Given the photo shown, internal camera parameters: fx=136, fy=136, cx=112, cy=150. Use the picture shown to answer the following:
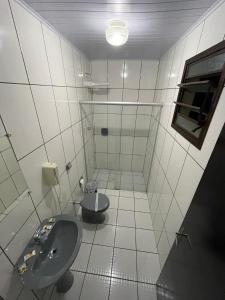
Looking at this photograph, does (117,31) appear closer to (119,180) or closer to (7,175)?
(7,175)

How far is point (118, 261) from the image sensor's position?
148 cm

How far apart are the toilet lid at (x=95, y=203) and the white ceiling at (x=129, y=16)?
184 centimetres

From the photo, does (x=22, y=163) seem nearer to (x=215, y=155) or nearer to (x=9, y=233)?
(x=9, y=233)

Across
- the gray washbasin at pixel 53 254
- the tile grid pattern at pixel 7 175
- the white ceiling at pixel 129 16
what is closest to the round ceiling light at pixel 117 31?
the white ceiling at pixel 129 16

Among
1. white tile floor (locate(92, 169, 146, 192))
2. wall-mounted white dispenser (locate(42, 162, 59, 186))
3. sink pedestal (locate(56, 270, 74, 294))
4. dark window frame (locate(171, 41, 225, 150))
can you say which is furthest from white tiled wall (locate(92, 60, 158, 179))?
sink pedestal (locate(56, 270, 74, 294))

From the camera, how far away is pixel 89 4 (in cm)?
80

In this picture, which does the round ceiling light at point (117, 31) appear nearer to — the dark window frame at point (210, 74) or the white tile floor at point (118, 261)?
the dark window frame at point (210, 74)

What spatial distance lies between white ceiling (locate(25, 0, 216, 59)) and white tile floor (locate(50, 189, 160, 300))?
2.14 m

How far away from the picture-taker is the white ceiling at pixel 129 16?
792mm

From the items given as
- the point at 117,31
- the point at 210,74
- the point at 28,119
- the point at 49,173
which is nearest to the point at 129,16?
the point at 117,31

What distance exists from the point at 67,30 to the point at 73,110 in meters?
0.72

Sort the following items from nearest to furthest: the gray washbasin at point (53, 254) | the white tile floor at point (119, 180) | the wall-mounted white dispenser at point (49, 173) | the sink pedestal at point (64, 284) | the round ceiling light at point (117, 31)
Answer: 1. the gray washbasin at point (53, 254)
2. the round ceiling light at point (117, 31)
3. the wall-mounted white dispenser at point (49, 173)
4. the sink pedestal at point (64, 284)
5. the white tile floor at point (119, 180)

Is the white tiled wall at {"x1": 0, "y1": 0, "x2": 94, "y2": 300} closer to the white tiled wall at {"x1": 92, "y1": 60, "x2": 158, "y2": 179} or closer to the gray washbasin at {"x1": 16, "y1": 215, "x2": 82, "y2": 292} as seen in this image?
the gray washbasin at {"x1": 16, "y1": 215, "x2": 82, "y2": 292}

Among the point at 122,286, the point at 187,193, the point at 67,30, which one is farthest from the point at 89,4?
the point at 122,286
